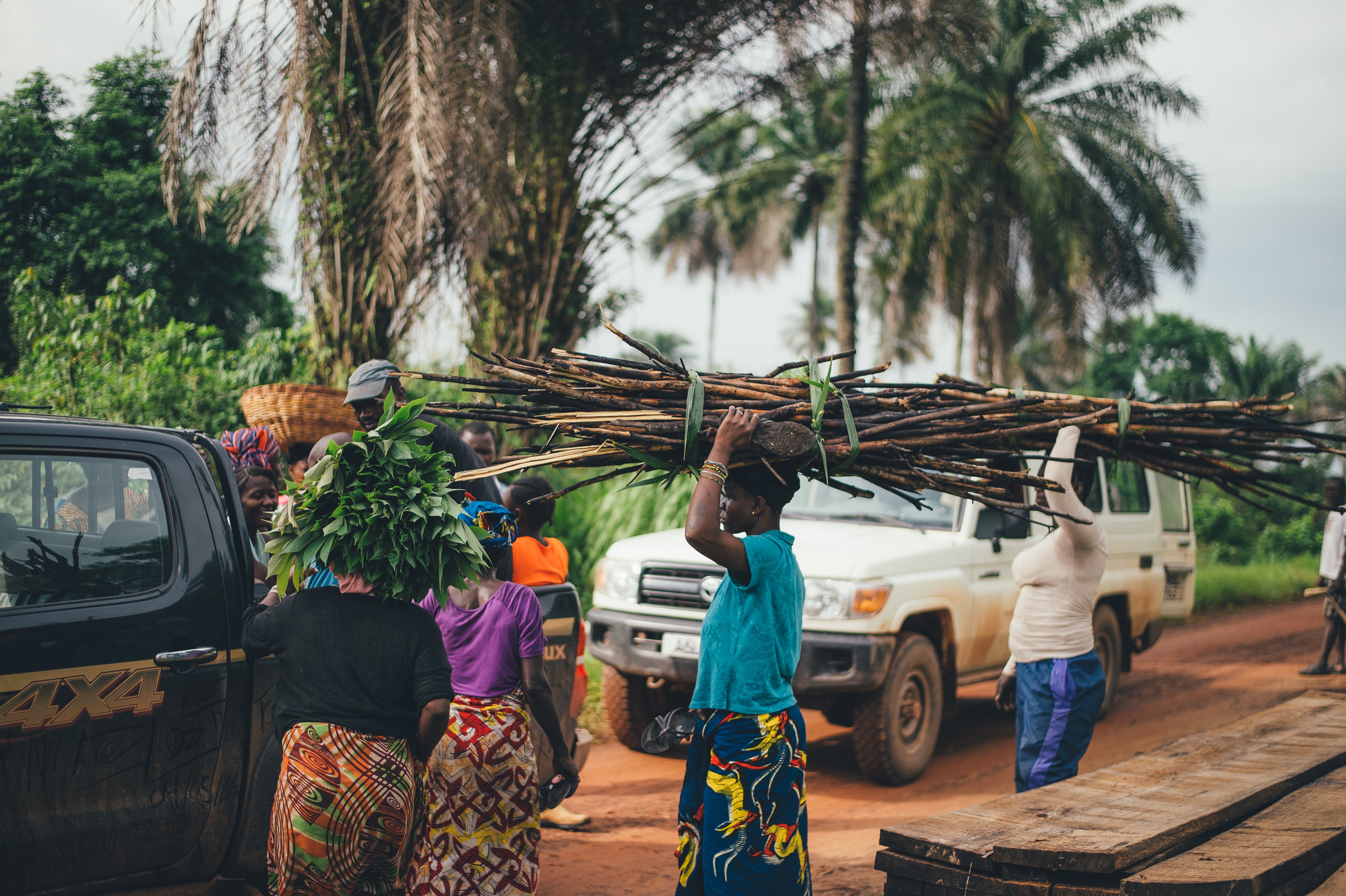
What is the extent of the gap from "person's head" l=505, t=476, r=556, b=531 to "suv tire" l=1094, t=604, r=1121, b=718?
4.99 meters

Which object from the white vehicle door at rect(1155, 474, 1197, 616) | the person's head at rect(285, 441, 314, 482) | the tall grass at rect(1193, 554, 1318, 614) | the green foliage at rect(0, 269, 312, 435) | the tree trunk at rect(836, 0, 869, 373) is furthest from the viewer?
the tall grass at rect(1193, 554, 1318, 614)

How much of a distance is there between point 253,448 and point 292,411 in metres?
0.68

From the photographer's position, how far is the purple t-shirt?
3.23 metres

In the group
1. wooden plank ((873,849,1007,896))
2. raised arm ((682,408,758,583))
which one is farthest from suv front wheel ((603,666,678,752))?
raised arm ((682,408,758,583))

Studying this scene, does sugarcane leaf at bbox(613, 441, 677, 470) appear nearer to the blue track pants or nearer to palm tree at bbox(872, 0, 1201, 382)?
the blue track pants

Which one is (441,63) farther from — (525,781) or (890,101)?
(890,101)

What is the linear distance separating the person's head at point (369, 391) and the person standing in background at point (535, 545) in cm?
69

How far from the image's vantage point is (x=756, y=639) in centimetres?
289

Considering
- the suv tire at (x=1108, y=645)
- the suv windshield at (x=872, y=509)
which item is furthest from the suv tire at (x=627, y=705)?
the suv tire at (x=1108, y=645)

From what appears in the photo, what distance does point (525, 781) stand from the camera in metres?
3.21

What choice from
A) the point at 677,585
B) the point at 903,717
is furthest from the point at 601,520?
the point at 903,717

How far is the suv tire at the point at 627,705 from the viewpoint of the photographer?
653 cm

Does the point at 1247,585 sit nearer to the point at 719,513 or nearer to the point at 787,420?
the point at 787,420

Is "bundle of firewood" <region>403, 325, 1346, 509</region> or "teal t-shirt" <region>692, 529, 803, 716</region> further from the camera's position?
"bundle of firewood" <region>403, 325, 1346, 509</region>
